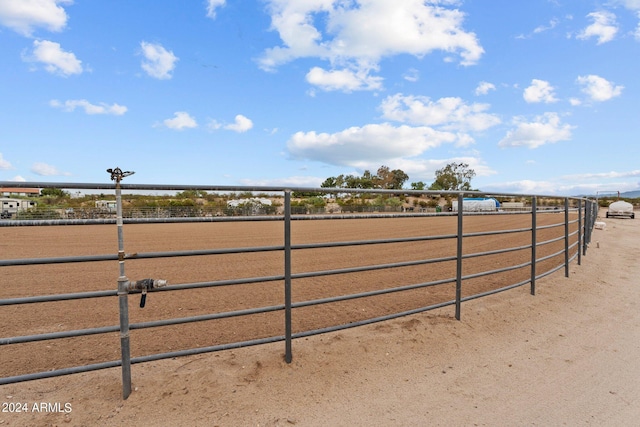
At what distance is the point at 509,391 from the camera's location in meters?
2.50

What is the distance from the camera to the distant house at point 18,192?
205 centimetres

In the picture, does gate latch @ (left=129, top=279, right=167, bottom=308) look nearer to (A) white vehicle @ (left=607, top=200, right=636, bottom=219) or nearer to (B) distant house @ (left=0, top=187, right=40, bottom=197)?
(B) distant house @ (left=0, top=187, right=40, bottom=197)

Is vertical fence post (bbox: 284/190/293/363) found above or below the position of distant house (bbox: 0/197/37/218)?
below

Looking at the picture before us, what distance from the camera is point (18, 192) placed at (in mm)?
2072

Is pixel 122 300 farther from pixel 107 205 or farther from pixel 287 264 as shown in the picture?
pixel 287 264

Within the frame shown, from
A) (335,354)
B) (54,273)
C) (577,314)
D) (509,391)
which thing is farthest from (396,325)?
(54,273)

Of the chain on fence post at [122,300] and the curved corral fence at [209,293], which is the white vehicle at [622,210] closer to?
the curved corral fence at [209,293]

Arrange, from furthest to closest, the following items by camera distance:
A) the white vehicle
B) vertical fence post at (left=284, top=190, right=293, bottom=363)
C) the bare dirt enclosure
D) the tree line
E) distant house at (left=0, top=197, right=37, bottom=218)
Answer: the tree line → the white vehicle → vertical fence post at (left=284, top=190, right=293, bottom=363) → the bare dirt enclosure → distant house at (left=0, top=197, right=37, bottom=218)

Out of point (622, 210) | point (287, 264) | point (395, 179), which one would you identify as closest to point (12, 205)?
point (287, 264)

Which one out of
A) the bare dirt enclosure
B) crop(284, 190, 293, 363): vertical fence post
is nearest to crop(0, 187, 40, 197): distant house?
the bare dirt enclosure

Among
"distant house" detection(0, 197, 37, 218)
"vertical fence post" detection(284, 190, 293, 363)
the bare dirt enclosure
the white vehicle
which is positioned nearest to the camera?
"distant house" detection(0, 197, 37, 218)

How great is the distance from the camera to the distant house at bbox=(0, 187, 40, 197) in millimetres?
2049

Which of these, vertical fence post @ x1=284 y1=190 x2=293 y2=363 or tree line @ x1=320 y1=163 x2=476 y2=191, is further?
tree line @ x1=320 y1=163 x2=476 y2=191

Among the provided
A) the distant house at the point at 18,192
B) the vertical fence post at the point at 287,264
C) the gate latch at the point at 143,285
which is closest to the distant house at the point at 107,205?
the distant house at the point at 18,192
